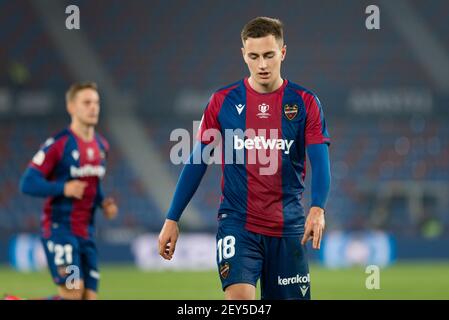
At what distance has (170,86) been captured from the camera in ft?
78.1

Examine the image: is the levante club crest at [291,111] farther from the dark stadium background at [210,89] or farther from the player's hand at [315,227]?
the dark stadium background at [210,89]

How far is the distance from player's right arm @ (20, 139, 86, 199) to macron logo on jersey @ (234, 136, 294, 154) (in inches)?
103

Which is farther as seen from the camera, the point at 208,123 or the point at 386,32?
the point at 386,32

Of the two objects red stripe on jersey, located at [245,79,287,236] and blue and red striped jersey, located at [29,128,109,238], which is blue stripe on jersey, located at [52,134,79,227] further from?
red stripe on jersey, located at [245,79,287,236]

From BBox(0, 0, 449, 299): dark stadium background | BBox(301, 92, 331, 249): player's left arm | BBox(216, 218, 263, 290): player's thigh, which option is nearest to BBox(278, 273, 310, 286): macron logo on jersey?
BBox(216, 218, 263, 290): player's thigh

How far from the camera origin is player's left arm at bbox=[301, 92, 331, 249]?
5.30 meters

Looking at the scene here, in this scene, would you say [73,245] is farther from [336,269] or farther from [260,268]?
[336,269]

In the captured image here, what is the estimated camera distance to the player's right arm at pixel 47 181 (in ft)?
26.3

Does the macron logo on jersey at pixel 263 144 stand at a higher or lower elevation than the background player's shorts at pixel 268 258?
higher

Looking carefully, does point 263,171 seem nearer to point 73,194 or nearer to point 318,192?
point 318,192

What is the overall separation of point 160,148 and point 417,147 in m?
6.42

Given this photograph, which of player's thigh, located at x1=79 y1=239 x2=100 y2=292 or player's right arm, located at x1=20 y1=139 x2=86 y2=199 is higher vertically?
player's right arm, located at x1=20 y1=139 x2=86 y2=199


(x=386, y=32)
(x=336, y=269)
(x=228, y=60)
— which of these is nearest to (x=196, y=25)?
(x=228, y=60)

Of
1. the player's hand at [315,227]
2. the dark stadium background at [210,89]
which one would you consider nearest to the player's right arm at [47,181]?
the player's hand at [315,227]
